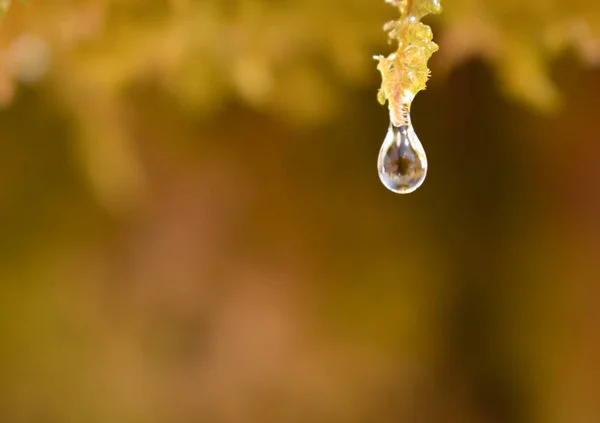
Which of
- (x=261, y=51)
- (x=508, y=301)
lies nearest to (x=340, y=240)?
(x=508, y=301)

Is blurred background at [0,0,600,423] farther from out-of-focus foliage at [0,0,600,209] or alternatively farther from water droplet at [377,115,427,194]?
water droplet at [377,115,427,194]

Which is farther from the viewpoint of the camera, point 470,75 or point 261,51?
point 470,75

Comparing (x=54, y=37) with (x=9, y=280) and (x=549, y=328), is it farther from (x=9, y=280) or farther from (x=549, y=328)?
(x=549, y=328)

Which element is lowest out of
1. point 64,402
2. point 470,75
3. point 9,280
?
point 64,402

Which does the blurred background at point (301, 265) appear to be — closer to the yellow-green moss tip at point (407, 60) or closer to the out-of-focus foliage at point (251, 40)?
the out-of-focus foliage at point (251, 40)

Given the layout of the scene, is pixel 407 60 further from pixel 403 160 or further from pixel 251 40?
pixel 251 40

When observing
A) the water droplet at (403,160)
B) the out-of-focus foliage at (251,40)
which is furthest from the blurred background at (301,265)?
the water droplet at (403,160)
